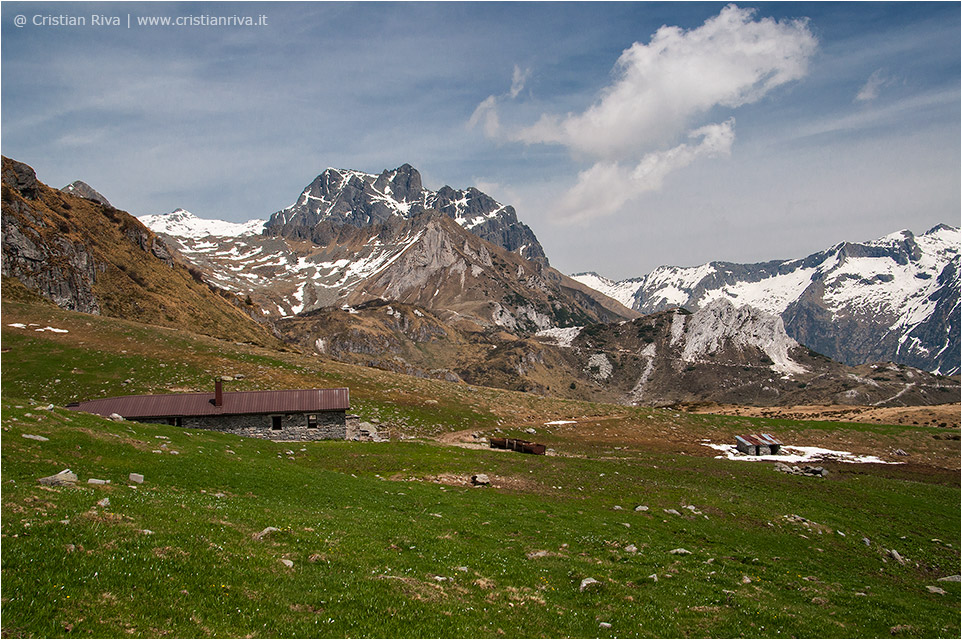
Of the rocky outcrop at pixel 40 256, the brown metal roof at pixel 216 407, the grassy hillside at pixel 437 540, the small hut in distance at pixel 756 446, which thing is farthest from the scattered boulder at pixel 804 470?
the rocky outcrop at pixel 40 256

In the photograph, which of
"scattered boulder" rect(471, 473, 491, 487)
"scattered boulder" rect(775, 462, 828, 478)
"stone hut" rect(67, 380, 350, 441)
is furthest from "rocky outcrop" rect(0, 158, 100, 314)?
"scattered boulder" rect(775, 462, 828, 478)

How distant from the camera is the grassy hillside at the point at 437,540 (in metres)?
12.2

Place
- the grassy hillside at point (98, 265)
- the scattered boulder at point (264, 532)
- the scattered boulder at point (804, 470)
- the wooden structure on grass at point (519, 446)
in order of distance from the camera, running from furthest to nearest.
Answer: the grassy hillside at point (98, 265)
the wooden structure on grass at point (519, 446)
the scattered boulder at point (804, 470)
the scattered boulder at point (264, 532)

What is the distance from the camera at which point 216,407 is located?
1876 inches

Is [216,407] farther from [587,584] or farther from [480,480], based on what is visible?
[587,584]

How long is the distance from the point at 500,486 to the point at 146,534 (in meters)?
25.0

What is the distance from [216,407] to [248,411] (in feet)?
9.68

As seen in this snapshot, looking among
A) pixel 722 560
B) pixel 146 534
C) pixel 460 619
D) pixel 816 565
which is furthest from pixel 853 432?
pixel 146 534

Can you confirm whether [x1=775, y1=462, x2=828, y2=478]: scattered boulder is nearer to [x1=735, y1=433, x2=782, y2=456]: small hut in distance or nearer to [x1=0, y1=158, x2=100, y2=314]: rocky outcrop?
[x1=735, y1=433, x2=782, y2=456]: small hut in distance

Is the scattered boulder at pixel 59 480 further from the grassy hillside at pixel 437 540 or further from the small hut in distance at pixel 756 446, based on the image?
the small hut in distance at pixel 756 446

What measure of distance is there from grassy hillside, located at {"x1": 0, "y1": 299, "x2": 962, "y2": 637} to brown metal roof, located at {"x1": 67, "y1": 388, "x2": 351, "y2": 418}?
4910 millimetres

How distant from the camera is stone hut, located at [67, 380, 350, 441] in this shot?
4606 cm

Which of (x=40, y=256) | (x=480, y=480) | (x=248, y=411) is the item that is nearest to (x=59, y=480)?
(x=480, y=480)

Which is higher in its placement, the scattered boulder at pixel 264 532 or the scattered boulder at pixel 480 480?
the scattered boulder at pixel 264 532
